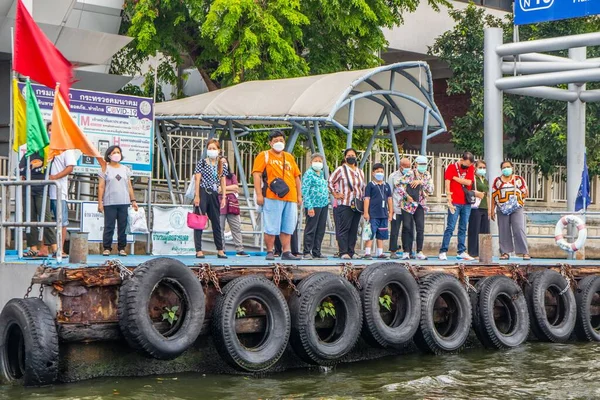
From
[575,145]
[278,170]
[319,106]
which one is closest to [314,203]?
[278,170]

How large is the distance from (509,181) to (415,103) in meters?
2.98

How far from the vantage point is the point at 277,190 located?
14352 millimetres

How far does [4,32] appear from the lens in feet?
72.3

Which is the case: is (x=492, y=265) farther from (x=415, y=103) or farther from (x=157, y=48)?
(x=157, y=48)

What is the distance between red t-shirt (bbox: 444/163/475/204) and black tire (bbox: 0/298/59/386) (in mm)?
8323

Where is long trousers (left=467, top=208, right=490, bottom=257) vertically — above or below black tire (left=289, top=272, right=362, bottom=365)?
above

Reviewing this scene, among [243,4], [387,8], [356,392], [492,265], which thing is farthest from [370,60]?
[356,392]

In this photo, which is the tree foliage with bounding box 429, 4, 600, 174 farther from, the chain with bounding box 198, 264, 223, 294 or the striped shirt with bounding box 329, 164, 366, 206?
the chain with bounding box 198, 264, 223, 294

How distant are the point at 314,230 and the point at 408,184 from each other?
186 centimetres

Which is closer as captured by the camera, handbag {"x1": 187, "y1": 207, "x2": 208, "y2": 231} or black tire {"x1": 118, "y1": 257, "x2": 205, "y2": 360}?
black tire {"x1": 118, "y1": 257, "x2": 205, "y2": 360}

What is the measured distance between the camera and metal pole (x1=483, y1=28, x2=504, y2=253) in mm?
20359

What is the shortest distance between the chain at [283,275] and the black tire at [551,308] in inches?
186

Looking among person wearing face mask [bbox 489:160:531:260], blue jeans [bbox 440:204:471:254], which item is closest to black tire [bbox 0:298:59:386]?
blue jeans [bbox 440:204:471:254]

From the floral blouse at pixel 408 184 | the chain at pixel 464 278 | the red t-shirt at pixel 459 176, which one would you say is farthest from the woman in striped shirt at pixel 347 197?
the chain at pixel 464 278
